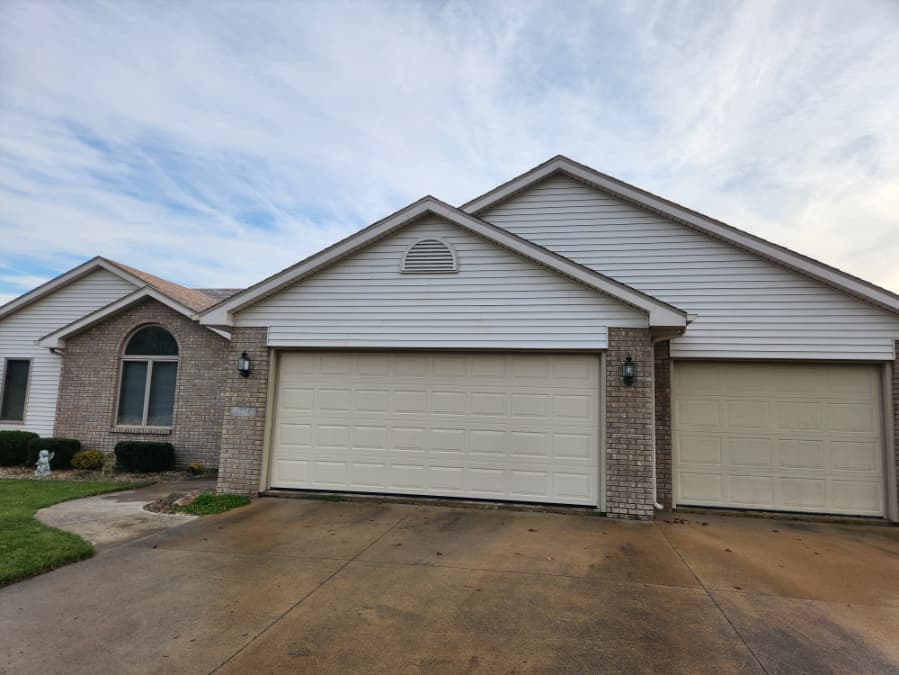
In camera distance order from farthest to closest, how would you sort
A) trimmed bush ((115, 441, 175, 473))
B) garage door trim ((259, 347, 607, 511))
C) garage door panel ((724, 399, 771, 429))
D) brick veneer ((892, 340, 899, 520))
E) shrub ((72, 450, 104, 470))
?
1. shrub ((72, 450, 104, 470))
2. trimmed bush ((115, 441, 175, 473))
3. garage door panel ((724, 399, 771, 429))
4. brick veneer ((892, 340, 899, 520))
5. garage door trim ((259, 347, 607, 511))

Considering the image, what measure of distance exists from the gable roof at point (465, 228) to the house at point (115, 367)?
13.1 ft

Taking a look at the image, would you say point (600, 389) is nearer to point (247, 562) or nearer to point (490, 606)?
point (490, 606)

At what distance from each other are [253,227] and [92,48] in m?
9.75

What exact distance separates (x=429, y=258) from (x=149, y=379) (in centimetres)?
859

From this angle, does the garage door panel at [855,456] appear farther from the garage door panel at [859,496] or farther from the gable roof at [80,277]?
the gable roof at [80,277]

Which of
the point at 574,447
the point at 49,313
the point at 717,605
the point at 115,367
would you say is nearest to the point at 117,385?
the point at 115,367

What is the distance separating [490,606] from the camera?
13.7ft

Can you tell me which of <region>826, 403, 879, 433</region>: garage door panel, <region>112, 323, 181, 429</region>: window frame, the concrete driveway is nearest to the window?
<region>112, 323, 181, 429</region>: window frame

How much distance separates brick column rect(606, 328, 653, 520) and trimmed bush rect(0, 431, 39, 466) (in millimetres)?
13489

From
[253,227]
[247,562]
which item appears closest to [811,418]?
[247,562]

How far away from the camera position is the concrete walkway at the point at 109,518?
6.19m

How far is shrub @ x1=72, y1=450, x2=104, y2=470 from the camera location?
1139 centimetres

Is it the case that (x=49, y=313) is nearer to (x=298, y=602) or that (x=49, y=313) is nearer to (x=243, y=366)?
(x=243, y=366)

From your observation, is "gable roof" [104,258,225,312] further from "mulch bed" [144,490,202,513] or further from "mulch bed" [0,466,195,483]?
"mulch bed" [144,490,202,513]
